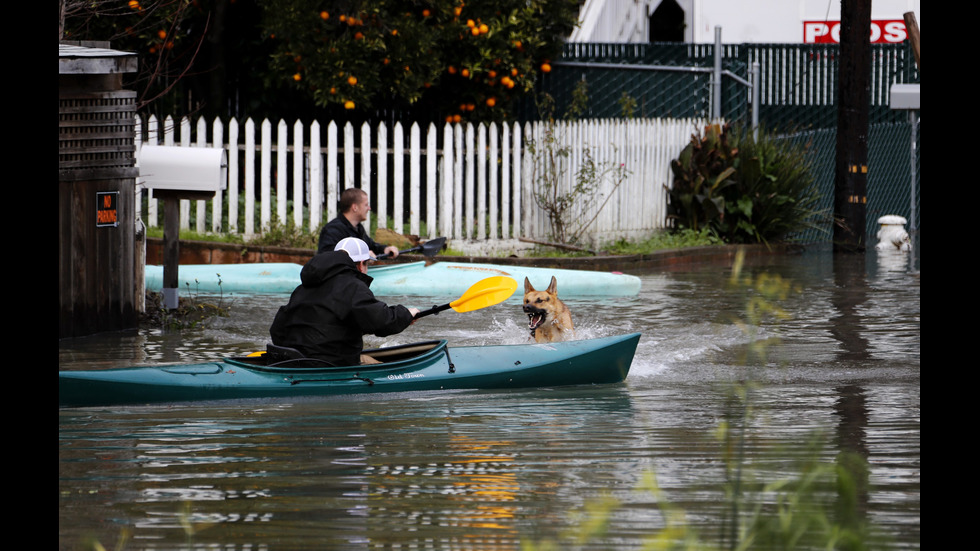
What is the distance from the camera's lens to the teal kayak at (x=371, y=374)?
743cm

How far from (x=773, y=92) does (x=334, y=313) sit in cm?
1486

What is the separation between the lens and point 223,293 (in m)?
13.2

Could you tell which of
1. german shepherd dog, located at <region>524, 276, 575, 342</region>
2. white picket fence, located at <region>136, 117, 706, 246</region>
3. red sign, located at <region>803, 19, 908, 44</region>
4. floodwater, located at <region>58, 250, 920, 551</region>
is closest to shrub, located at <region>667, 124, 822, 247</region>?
white picket fence, located at <region>136, 117, 706, 246</region>

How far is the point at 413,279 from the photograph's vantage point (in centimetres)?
1338

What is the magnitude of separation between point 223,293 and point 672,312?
4.67 meters

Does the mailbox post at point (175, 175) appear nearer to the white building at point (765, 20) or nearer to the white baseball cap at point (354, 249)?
the white baseball cap at point (354, 249)

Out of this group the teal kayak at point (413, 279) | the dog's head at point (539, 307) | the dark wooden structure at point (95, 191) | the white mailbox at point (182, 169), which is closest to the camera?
the dog's head at point (539, 307)

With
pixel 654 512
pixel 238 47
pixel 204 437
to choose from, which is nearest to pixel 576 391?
pixel 204 437

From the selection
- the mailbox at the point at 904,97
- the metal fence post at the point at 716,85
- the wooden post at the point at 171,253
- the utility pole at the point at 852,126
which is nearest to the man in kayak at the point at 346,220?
the wooden post at the point at 171,253

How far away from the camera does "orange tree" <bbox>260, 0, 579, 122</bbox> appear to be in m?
15.4

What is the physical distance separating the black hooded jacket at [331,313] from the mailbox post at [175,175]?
368 centimetres

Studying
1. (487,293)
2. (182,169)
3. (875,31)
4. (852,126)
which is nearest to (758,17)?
(875,31)

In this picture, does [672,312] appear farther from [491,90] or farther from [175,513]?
[175,513]

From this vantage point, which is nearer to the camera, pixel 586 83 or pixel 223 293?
pixel 223 293
